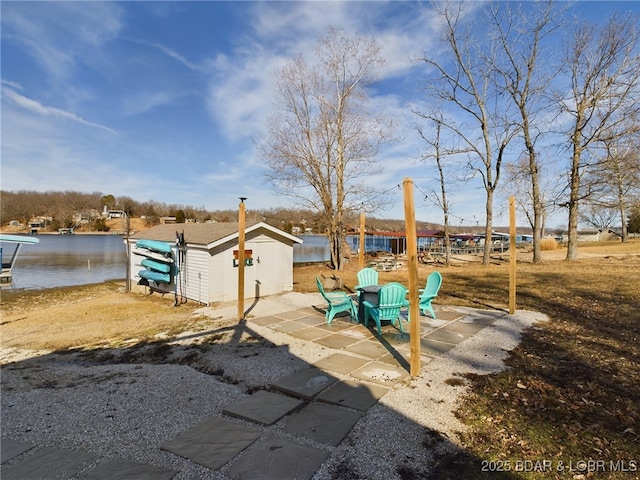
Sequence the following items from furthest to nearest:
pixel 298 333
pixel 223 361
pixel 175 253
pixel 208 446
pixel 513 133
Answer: pixel 513 133, pixel 175 253, pixel 298 333, pixel 223 361, pixel 208 446

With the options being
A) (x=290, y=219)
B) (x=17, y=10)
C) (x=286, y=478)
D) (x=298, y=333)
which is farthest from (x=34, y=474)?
(x=290, y=219)

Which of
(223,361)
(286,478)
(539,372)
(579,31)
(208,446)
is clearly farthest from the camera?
(579,31)

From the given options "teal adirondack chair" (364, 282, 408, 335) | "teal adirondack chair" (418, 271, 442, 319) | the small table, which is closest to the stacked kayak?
the small table

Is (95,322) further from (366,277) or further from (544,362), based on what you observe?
(544,362)

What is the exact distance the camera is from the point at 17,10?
7.30 metres

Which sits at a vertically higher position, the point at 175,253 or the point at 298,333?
the point at 175,253

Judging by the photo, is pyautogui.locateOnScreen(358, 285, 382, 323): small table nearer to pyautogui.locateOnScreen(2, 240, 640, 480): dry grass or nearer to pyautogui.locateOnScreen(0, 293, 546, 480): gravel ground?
pyautogui.locateOnScreen(0, 293, 546, 480): gravel ground

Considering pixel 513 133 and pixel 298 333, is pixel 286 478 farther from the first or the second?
pixel 513 133

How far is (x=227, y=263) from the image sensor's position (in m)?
10.4

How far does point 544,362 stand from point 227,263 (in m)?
8.46

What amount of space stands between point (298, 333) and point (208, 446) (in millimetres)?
3618

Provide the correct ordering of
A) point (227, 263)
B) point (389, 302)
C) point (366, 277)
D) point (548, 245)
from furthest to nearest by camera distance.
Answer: point (548, 245) < point (227, 263) < point (366, 277) < point (389, 302)

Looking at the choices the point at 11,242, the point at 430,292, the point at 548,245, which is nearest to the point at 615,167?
the point at 430,292

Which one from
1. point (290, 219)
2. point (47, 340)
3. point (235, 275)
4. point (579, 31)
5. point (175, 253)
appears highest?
point (579, 31)
